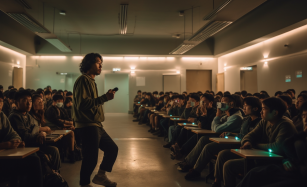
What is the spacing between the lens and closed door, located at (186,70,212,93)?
14.2 m

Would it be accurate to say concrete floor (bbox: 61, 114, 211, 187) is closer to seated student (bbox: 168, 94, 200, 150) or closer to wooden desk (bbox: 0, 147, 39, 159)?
seated student (bbox: 168, 94, 200, 150)

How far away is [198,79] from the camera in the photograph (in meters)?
14.2

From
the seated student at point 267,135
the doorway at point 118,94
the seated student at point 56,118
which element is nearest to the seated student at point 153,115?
the seated student at point 56,118

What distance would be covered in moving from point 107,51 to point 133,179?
33.5 feet

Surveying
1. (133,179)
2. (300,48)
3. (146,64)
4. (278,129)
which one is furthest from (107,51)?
(278,129)

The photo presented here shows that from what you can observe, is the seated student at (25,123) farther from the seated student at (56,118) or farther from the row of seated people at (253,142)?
the row of seated people at (253,142)

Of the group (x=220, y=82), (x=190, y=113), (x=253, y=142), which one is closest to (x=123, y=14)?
(x=190, y=113)

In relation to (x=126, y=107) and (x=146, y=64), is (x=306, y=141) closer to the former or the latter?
(x=146, y=64)

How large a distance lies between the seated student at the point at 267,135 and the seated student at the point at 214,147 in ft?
1.00

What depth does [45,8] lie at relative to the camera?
8086 millimetres

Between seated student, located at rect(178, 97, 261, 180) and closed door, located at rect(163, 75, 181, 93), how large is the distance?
1045cm

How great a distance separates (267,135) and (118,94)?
13.3 metres

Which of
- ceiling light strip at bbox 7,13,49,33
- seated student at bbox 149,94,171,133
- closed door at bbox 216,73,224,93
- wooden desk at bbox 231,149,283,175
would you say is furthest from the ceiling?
wooden desk at bbox 231,149,283,175

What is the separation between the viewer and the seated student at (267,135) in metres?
2.38
